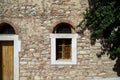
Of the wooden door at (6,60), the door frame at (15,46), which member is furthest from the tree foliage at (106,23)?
the wooden door at (6,60)

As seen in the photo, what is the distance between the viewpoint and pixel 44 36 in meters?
10.0

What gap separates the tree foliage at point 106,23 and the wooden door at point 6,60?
2.96 metres

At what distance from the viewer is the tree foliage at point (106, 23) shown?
9.25 m

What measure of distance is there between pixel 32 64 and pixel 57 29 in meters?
1.57

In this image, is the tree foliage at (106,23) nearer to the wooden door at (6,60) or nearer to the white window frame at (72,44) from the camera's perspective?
the white window frame at (72,44)

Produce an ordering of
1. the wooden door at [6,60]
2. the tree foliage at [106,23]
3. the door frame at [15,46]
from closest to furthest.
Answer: the tree foliage at [106,23], the door frame at [15,46], the wooden door at [6,60]

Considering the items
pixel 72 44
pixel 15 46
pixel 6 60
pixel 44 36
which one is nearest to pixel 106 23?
pixel 72 44

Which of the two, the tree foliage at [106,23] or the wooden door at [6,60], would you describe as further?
the wooden door at [6,60]

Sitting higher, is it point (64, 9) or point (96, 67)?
point (64, 9)

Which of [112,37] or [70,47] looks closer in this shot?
[112,37]

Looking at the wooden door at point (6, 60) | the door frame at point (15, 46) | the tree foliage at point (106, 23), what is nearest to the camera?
the tree foliage at point (106, 23)

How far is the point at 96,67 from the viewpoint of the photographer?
33.1 ft

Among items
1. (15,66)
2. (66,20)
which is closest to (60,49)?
(66,20)

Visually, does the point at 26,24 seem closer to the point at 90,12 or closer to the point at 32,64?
the point at 32,64
